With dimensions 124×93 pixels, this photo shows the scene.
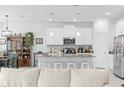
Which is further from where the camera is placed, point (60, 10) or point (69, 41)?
Result: point (69, 41)

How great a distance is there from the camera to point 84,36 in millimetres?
11945

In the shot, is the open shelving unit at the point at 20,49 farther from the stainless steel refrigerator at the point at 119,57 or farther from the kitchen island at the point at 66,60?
the stainless steel refrigerator at the point at 119,57

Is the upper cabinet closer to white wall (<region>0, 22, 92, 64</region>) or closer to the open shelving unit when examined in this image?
white wall (<region>0, 22, 92, 64</region>)

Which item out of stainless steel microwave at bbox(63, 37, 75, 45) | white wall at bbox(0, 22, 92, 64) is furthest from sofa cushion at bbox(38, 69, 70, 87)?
white wall at bbox(0, 22, 92, 64)

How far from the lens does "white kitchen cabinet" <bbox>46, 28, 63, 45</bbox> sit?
39.1 ft

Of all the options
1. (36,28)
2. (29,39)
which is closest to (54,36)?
(36,28)

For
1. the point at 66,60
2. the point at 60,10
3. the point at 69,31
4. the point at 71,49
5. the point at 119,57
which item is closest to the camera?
the point at 60,10

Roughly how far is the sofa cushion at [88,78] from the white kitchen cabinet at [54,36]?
304 inches

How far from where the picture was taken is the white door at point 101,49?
1096 centimetres

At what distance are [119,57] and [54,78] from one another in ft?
15.8

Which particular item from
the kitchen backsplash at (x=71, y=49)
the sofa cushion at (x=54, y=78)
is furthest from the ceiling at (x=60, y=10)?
the kitchen backsplash at (x=71, y=49)

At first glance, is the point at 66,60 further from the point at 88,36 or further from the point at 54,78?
the point at 54,78

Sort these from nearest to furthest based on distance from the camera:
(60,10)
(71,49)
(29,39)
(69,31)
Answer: (60,10) < (29,39) < (69,31) < (71,49)
